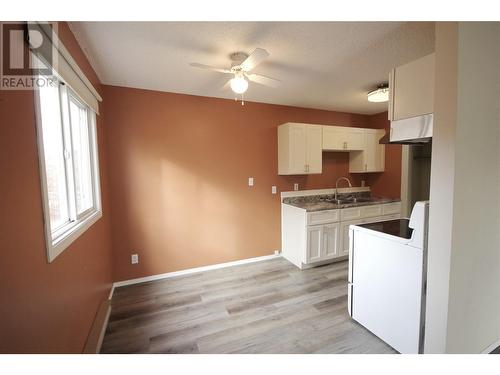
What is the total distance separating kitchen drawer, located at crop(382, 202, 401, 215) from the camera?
11.1ft

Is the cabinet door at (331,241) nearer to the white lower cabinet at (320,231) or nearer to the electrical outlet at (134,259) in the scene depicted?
the white lower cabinet at (320,231)

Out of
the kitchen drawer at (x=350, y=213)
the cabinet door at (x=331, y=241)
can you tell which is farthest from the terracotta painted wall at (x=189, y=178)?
the kitchen drawer at (x=350, y=213)

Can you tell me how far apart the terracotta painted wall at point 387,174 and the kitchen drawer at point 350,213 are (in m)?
1.09

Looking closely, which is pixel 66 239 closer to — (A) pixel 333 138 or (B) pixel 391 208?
(A) pixel 333 138

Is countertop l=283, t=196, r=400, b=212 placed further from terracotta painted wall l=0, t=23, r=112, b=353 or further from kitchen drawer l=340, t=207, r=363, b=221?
terracotta painted wall l=0, t=23, r=112, b=353

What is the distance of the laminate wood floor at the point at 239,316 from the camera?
1737mm

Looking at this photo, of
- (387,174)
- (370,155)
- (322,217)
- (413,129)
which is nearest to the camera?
(413,129)

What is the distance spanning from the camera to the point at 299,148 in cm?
328

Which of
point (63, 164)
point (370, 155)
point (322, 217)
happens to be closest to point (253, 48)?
point (63, 164)

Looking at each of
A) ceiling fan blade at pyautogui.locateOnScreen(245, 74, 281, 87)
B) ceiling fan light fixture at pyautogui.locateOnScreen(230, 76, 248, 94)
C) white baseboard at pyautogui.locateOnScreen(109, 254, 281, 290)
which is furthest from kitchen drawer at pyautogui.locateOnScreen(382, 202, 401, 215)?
ceiling fan light fixture at pyautogui.locateOnScreen(230, 76, 248, 94)

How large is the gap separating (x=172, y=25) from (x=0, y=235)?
1.49 metres

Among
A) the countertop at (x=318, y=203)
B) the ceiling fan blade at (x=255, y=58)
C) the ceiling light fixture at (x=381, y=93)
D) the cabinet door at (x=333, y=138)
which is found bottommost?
the countertop at (x=318, y=203)

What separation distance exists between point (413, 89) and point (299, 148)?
1.80 m
